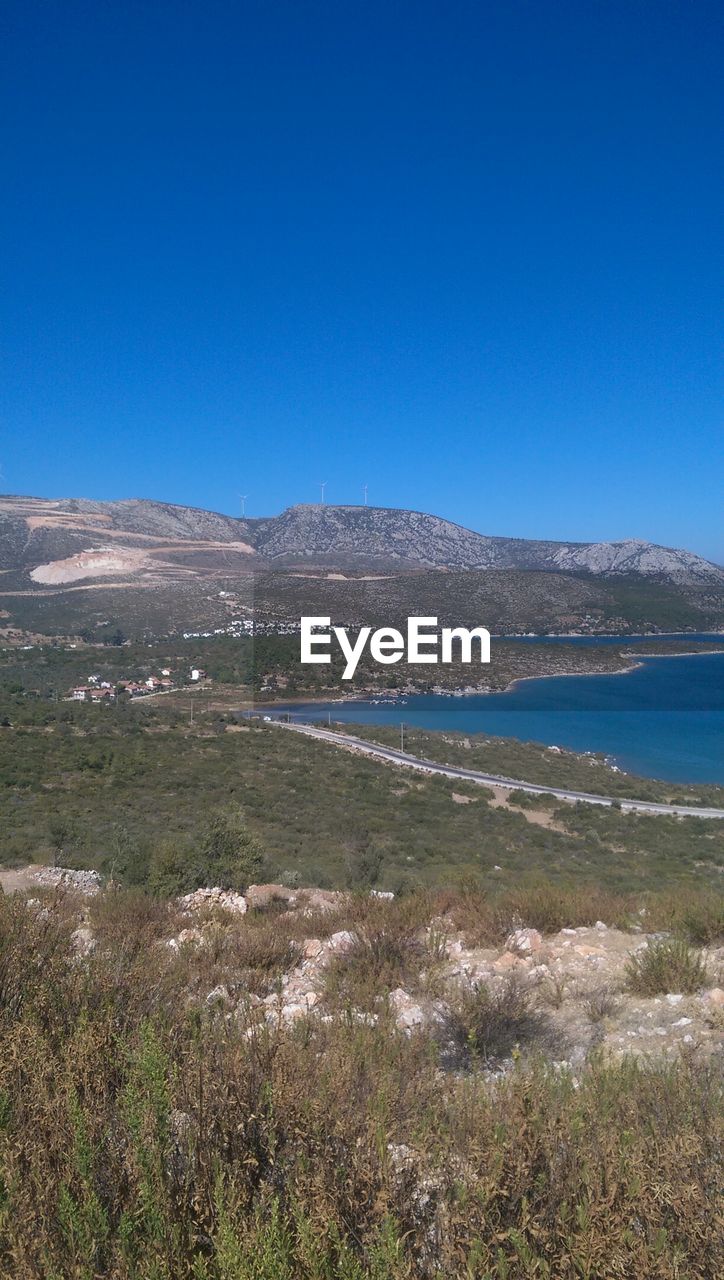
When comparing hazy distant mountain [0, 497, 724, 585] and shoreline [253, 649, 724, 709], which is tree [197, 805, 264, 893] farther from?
hazy distant mountain [0, 497, 724, 585]

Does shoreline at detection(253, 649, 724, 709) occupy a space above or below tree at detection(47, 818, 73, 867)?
below

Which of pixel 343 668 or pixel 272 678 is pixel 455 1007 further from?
pixel 343 668

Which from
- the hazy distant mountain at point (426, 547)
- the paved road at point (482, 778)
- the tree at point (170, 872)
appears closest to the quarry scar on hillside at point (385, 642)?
the paved road at point (482, 778)

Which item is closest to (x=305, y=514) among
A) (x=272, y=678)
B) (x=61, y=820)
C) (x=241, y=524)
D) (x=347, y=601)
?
(x=241, y=524)

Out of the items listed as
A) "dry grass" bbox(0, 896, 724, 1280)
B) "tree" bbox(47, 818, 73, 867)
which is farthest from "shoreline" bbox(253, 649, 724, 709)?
"dry grass" bbox(0, 896, 724, 1280)

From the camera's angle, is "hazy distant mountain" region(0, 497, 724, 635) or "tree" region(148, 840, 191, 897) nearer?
"tree" region(148, 840, 191, 897)
